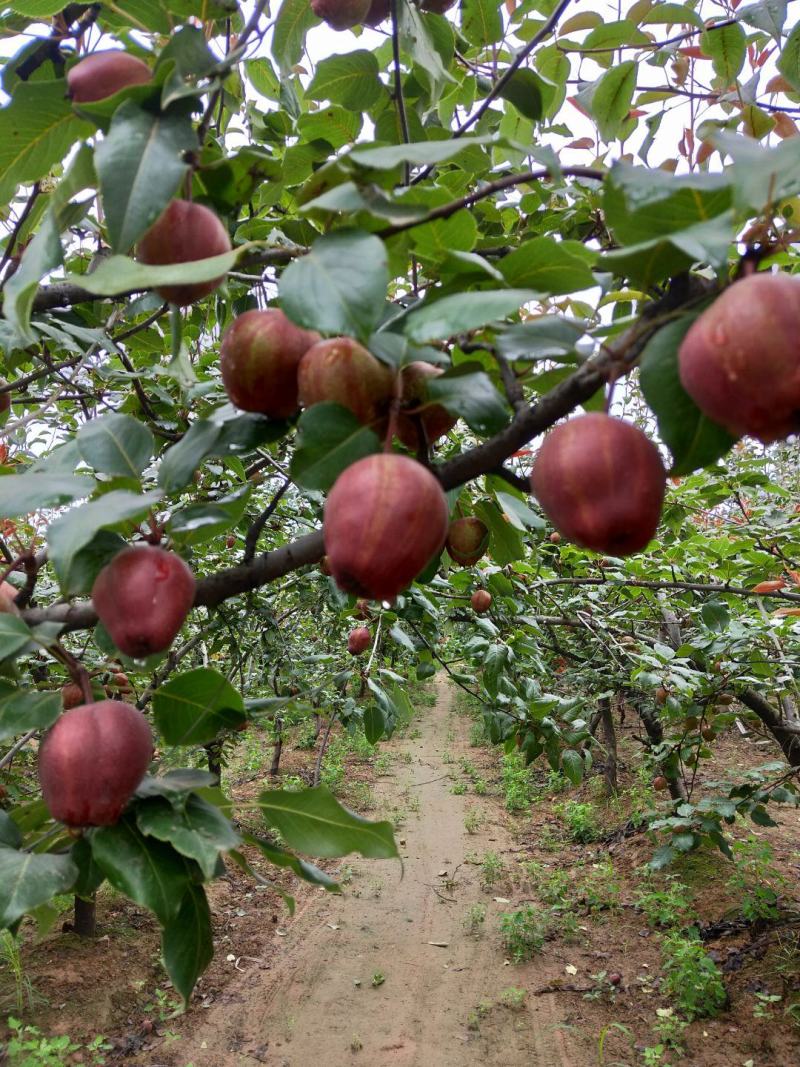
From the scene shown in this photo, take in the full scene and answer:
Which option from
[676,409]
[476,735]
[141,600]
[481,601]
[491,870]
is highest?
[676,409]

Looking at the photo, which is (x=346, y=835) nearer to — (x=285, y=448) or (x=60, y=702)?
(x=60, y=702)

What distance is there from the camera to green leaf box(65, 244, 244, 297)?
607 millimetres

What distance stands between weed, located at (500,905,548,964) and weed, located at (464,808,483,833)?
73.0 inches

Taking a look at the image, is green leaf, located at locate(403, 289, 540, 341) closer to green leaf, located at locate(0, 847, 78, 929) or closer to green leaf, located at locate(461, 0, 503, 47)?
green leaf, located at locate(0, 847, 78, 929)

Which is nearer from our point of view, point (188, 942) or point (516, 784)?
point (188, 942)

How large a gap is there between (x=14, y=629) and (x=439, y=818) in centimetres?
691

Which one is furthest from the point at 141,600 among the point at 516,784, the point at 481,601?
the point at 516,784

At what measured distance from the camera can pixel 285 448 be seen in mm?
2494

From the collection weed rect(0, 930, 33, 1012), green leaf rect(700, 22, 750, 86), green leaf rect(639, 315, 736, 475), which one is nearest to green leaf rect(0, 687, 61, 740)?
green leaf rect(639, 315, 736, 475)

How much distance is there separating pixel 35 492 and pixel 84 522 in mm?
122

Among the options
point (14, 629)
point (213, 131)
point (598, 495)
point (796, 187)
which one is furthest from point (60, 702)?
point (213, 131)

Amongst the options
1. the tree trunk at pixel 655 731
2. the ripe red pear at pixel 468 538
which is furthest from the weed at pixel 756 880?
the ripe red pear at pixel 468 538

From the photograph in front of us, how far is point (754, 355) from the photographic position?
0.51 m

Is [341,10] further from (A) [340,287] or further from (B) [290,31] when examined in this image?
(A) [340,287]
